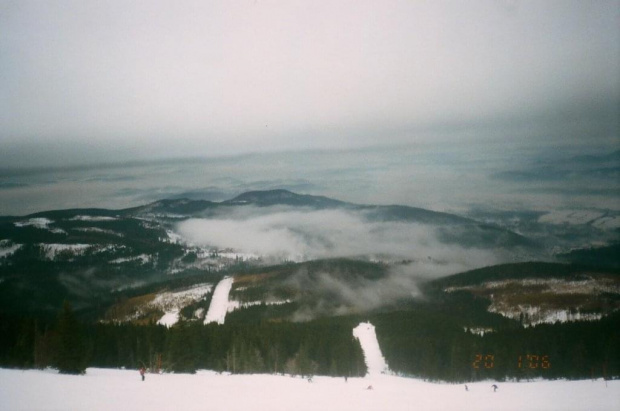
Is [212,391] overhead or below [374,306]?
overhead

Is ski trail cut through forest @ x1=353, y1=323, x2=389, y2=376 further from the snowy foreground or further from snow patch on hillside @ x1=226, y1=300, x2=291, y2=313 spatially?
snow patch on hillside @ x1=226, y1=300, x2=291, y2=313

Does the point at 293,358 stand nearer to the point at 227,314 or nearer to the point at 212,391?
the point at 212,391

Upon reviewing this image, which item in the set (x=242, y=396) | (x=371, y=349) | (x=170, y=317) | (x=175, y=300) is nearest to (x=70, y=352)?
(x=242, y=396)

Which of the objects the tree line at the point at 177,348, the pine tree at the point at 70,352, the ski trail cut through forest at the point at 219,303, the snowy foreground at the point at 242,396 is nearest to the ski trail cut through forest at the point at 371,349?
the tree line at the point at 177,348

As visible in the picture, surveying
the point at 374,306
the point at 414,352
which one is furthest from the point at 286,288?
the point at 414,352

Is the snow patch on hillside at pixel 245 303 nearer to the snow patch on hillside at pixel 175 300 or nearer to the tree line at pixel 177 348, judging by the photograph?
the snow patch on hillside at pixel 175 300

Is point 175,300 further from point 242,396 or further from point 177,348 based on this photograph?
point 242,396
